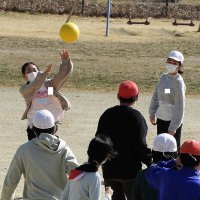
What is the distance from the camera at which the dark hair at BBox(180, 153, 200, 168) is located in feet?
19.5

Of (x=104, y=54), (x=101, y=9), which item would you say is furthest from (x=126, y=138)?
(x=101, y=9)

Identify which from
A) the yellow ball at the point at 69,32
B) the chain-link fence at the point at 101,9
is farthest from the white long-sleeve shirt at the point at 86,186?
the chain-link fence at the point at 101,9

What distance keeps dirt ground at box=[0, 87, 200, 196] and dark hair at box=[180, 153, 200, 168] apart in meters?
4.60

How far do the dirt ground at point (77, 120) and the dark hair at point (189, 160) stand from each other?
460 cm

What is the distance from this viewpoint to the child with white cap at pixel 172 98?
9.92m

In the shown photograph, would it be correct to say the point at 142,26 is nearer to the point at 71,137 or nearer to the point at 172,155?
the point at 71,137

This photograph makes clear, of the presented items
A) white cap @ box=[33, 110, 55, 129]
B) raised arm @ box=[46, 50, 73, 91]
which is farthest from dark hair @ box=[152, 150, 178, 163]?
raised arm @ box=[46, 50, 73, 91]

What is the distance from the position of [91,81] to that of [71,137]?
21.7 feet

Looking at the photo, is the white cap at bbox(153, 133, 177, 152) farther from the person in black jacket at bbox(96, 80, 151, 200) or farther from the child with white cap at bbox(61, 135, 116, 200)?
the person in black jacket at bbox(96, 80, 151, 200)

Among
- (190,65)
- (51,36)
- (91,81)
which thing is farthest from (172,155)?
(51,36)

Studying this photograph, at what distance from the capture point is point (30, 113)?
32.3 feet

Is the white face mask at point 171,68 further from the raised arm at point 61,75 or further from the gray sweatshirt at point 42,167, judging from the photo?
the gray sweatshirt at point 42,167

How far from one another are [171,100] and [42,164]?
351 centimetres

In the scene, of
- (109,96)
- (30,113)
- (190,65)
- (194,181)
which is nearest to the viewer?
(194,181)
